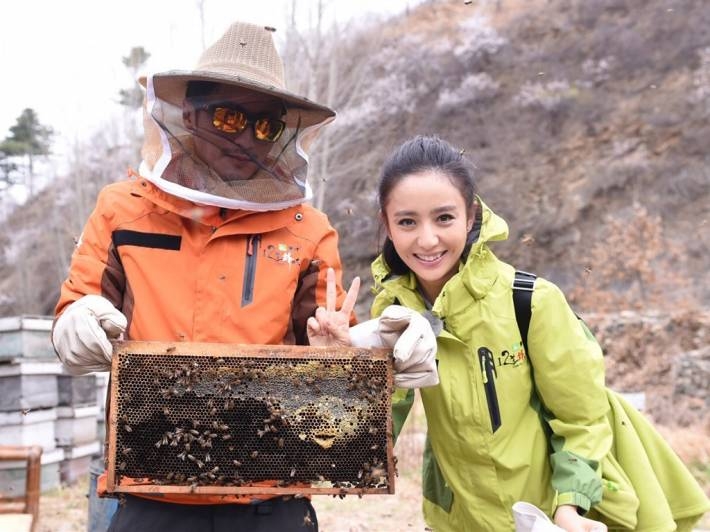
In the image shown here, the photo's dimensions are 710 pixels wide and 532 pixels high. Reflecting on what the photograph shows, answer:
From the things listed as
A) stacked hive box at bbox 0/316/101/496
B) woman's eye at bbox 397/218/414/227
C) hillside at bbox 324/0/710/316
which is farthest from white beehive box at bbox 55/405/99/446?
hillside at bbox 324/0/710/316

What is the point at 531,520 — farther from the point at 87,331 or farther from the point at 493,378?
the point at 87,331

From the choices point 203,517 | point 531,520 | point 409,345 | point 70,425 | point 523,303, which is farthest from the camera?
point 70,425

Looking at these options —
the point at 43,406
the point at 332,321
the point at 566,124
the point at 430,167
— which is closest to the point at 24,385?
the point at 43,406

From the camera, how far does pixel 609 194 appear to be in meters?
23.3

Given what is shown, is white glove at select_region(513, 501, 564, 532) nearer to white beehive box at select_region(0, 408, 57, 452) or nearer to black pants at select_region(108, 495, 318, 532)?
black pants at select_region(108, 495, 318, 532)

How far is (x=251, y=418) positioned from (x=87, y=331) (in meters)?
0.63

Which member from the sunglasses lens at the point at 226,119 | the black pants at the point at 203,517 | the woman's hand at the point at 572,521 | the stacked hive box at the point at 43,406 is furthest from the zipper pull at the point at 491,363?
the stacked hive box at the point at 43,406

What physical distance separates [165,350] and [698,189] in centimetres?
2292

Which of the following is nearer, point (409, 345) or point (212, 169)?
point (409, 345)

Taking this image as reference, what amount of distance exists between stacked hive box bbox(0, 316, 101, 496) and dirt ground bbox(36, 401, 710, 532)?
1.21ft

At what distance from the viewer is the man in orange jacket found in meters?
2.51

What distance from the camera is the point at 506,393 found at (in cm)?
262

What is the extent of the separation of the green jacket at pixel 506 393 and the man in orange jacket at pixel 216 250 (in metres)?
0.29

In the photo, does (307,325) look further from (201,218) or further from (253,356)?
(201,218)
